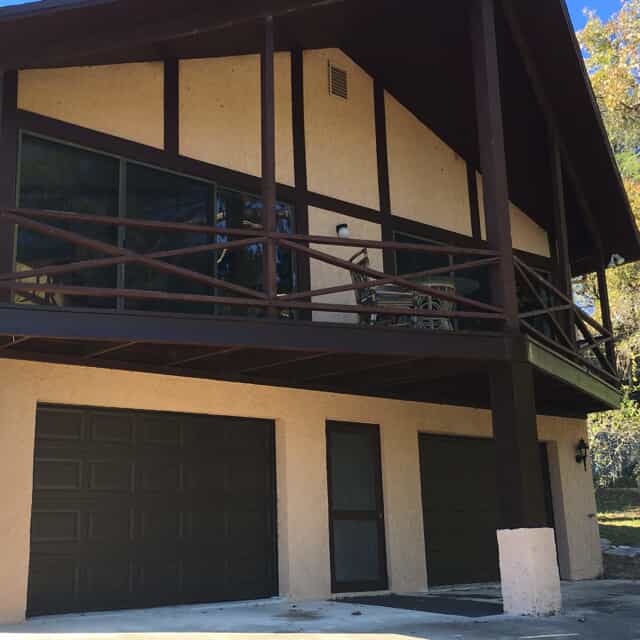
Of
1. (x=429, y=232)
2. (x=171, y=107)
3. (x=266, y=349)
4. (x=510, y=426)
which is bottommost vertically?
(x=510, y=426)

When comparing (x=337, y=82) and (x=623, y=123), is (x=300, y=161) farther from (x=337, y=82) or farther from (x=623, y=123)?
(x=623, y=123)

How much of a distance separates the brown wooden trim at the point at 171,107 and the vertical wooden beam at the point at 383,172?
3167 millimetres

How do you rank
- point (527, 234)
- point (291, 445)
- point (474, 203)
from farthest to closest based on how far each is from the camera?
point (527, 234), point (474, 203), point (291, 445)

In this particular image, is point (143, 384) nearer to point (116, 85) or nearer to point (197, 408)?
point (197, 408)

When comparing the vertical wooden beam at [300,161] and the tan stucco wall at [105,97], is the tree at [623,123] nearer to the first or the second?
the vertical wooden beam at [300,161]

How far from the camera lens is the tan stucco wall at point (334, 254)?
35.6 ft

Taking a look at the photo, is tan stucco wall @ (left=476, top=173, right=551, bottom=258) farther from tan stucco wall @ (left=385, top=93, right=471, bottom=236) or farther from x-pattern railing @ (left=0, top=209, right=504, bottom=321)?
x-pattern railing @ (left=0, top=209, right=504, bottom=321)

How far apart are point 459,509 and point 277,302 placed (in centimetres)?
569

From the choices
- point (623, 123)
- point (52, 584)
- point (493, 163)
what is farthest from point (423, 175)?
point (623, 123)

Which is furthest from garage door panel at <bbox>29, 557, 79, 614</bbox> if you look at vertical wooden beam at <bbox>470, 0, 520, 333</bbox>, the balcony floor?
vertical wooden beam at <bbox>470, 0, 520, 333</bbox>

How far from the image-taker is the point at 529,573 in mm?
8219

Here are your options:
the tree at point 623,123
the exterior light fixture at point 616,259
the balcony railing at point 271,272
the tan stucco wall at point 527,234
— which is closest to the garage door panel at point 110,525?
the balcony railing at point 271,272

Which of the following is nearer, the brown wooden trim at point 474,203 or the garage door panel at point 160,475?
the garage door panel at point 160,475

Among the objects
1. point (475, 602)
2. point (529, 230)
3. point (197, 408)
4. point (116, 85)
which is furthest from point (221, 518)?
point (529, 230)
